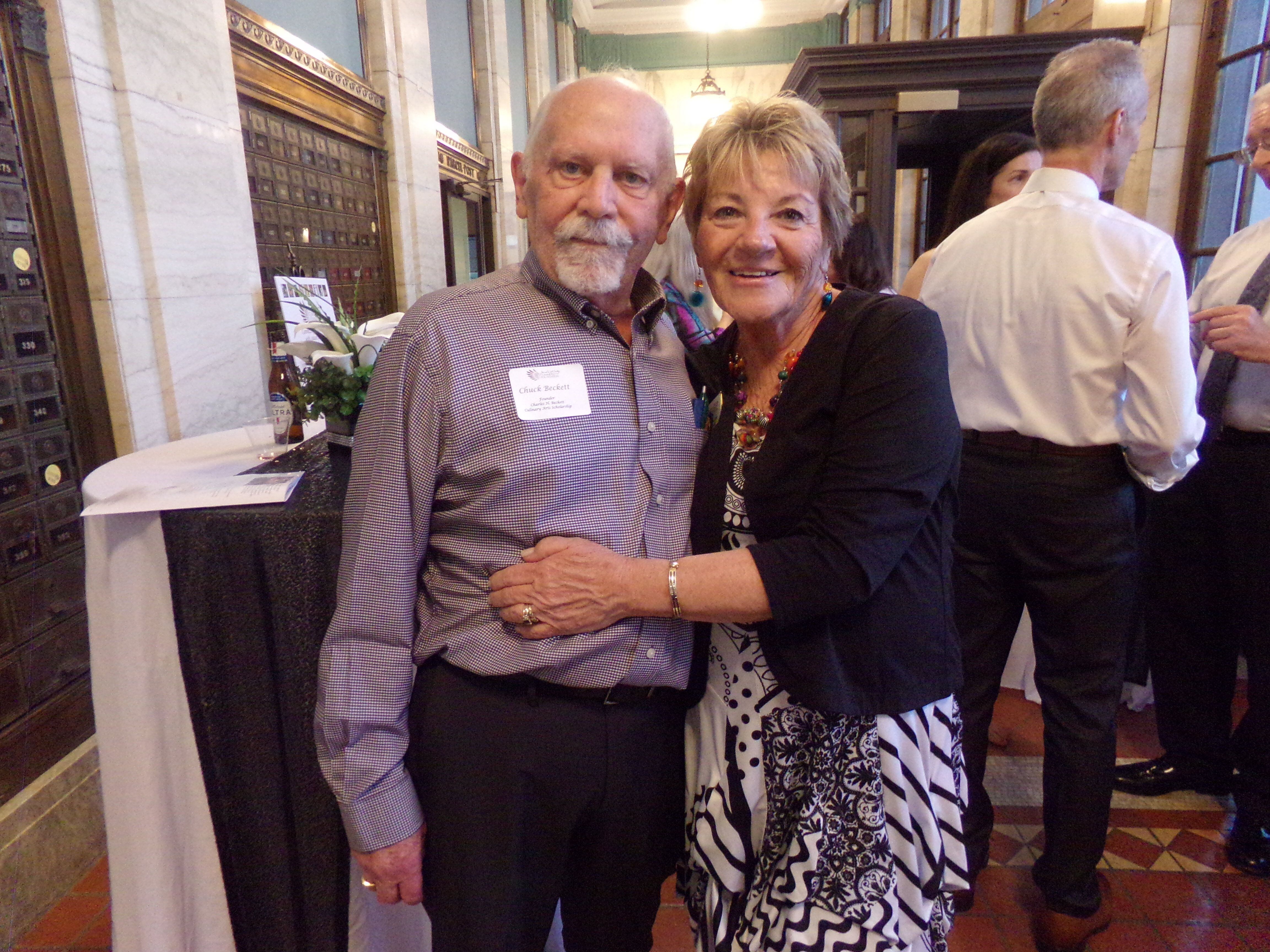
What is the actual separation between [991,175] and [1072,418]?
1.33 metres

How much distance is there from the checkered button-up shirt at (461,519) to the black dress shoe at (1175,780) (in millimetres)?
2061

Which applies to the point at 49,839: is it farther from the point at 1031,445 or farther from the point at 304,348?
the point at 1031,445

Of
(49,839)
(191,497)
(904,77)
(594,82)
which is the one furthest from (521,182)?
(904,77)

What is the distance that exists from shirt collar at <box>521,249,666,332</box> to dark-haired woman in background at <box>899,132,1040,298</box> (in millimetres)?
1422

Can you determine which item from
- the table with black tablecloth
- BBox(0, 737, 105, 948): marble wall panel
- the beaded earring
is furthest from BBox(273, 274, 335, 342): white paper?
the table with black tablecloth

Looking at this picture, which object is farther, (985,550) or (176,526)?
(985,550)

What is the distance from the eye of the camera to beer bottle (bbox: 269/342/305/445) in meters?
1.81

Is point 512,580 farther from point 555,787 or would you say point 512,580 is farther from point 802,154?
point 802,154

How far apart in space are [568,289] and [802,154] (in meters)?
0.39

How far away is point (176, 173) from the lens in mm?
2586

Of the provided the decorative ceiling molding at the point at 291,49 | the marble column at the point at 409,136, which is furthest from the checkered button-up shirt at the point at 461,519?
the marble column at the point at 409,136

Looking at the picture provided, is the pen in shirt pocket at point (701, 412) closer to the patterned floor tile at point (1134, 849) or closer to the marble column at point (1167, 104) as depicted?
the patterned floor tile at point (1134, 849)

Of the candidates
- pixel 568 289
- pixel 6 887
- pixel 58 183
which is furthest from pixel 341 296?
pixel 568 289

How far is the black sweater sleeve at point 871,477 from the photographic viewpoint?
3.21ft
